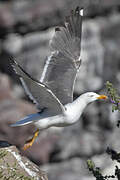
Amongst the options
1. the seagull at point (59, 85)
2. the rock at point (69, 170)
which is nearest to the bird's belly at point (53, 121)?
the seagull at point (59, 85)

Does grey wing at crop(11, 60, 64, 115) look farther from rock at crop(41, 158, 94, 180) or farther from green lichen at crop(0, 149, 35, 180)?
rock at crop(41, 158, 94, 180)

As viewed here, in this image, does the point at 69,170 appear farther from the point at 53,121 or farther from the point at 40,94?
the point at 40,94

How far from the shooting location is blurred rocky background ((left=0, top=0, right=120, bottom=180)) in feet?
45.1

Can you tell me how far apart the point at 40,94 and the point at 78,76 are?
34.1 ft

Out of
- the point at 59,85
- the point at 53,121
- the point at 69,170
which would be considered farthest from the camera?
the point at 69,170

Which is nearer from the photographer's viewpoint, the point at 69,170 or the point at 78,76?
the point at 69,170

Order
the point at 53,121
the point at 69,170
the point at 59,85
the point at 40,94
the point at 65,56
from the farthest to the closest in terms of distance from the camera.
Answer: the point at 69,170 → the point at 65,56 → the point at 59,85 → the point at 53,121 → the point at 40,94

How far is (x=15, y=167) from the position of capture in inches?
194

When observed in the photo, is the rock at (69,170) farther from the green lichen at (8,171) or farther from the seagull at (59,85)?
the green lichen at (8,171)

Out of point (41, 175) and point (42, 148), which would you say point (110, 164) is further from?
point (41, 175)

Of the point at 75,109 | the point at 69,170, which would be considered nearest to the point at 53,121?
the point at 75,109

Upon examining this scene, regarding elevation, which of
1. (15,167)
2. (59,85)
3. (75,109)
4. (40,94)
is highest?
(40,94)

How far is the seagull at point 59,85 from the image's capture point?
18.3 feet

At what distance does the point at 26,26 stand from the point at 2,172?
12.2 m
